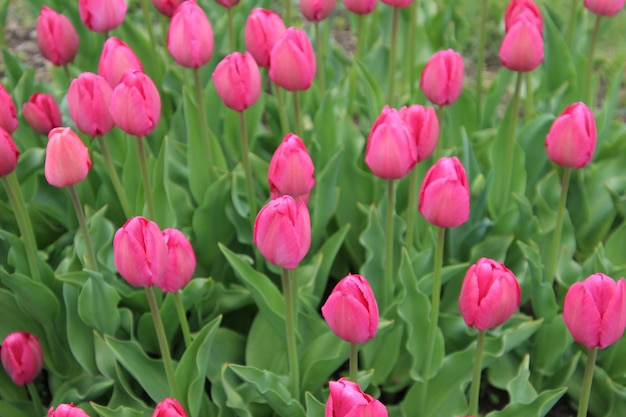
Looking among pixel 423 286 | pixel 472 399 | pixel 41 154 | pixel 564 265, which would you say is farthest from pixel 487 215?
pixel 41 154

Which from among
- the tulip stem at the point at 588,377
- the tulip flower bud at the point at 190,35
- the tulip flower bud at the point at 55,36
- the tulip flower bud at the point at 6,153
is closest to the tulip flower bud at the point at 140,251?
the tulip flower bud at the point at 6,153

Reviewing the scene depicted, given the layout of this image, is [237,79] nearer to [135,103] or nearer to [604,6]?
[135,103]

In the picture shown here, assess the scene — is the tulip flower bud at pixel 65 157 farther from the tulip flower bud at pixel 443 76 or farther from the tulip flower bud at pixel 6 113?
the tulip flower bud at pixel 443 76

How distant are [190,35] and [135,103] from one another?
0.30 meters

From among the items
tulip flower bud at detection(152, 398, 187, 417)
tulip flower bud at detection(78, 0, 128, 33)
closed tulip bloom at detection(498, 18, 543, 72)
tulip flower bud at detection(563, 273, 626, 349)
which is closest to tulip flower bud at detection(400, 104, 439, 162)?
closed tulip bloom at detection(498, 18, 543, 72)

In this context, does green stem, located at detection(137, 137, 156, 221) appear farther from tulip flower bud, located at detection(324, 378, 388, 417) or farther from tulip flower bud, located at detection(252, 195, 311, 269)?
tulip flower bud, located at detection(324, 378, 388, 417)

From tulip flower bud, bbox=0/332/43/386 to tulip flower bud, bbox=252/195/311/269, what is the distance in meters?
0.65

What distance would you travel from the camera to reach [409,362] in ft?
6.40

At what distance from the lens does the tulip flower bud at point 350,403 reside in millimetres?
1062

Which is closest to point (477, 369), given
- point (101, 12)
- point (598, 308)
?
point (598, 308)

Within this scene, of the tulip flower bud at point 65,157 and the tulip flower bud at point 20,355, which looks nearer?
the tulip flower bud at point 65,157

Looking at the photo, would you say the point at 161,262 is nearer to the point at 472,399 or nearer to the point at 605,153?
the point at 472,399

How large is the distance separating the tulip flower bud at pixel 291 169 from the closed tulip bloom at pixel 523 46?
57 cm

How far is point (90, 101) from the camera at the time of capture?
1.61 metres
